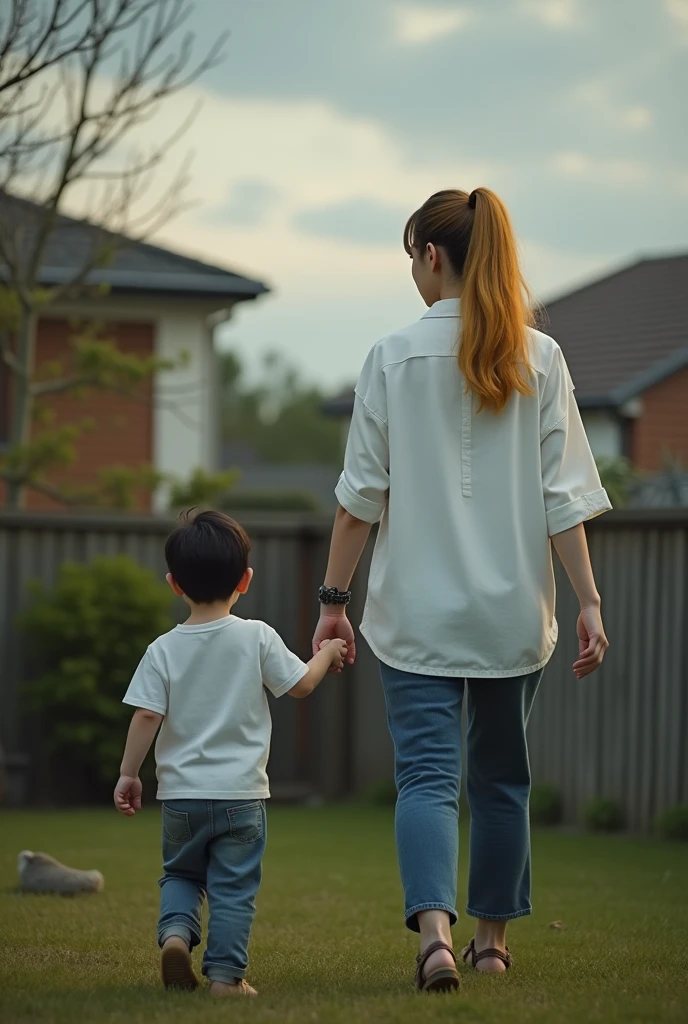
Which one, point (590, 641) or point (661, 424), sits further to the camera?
point (661, 424)

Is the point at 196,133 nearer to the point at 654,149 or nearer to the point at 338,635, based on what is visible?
the point at 654,149

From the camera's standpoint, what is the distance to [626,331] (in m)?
11.5

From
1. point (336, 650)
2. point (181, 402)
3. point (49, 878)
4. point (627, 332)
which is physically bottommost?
point (49, 878)

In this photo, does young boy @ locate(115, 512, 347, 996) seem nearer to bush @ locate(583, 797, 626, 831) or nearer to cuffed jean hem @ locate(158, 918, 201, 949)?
cuffed jean hem @ locate(158, 918, 201, 949)

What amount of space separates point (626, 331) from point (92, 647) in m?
5.71

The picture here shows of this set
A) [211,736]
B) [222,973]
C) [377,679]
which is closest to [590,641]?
[211,736]

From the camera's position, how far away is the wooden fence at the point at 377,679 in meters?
6.73

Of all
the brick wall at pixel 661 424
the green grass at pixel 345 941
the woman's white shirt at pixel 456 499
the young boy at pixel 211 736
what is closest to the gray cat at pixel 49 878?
the green grass at pixel 345 941

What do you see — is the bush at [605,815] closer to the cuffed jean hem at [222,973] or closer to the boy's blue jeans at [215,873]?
the boy's blue jeans at [215,873]

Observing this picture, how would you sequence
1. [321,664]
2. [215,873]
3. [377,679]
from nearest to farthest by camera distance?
[215,873]
[321,664]
[377,679]

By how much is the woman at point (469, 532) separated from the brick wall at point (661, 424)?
672 centimetres

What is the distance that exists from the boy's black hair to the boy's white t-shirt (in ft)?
0.29

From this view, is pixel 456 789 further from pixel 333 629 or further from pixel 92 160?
pixel 92 160

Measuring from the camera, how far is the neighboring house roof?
35.1 ft
